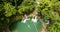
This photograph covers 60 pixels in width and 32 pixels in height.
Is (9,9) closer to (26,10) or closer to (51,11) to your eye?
(26,10)

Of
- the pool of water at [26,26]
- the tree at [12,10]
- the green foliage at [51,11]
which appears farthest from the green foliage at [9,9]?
the green foliage at [51,11]

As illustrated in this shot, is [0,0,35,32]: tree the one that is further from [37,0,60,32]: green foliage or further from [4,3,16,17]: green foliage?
[37,0,60,32]: green foliage

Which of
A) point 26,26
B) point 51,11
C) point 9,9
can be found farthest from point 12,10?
point 51,11

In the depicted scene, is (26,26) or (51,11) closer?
(51,11)

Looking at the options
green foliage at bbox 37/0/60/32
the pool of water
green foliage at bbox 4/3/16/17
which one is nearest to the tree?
green foliage at bbox 4/3/16/17

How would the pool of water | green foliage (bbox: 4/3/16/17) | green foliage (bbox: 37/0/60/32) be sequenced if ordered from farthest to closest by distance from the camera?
the pool of water, green foliage (bbox: 4/3/16/17), green foliage (bbox: 37/0/60/32)

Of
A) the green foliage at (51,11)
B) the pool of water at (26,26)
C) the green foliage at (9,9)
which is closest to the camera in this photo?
the green foliage at (51,11)

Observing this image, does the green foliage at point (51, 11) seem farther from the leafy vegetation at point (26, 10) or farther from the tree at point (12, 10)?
the tree at point (12, 10)

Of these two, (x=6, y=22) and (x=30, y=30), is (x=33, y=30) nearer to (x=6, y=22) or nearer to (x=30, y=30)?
(x=30, y=30)

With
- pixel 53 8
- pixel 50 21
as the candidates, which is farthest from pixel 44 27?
pixel 53 8

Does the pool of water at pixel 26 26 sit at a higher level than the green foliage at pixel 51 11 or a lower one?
lower

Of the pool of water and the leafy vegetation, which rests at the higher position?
the leafy vegetation
